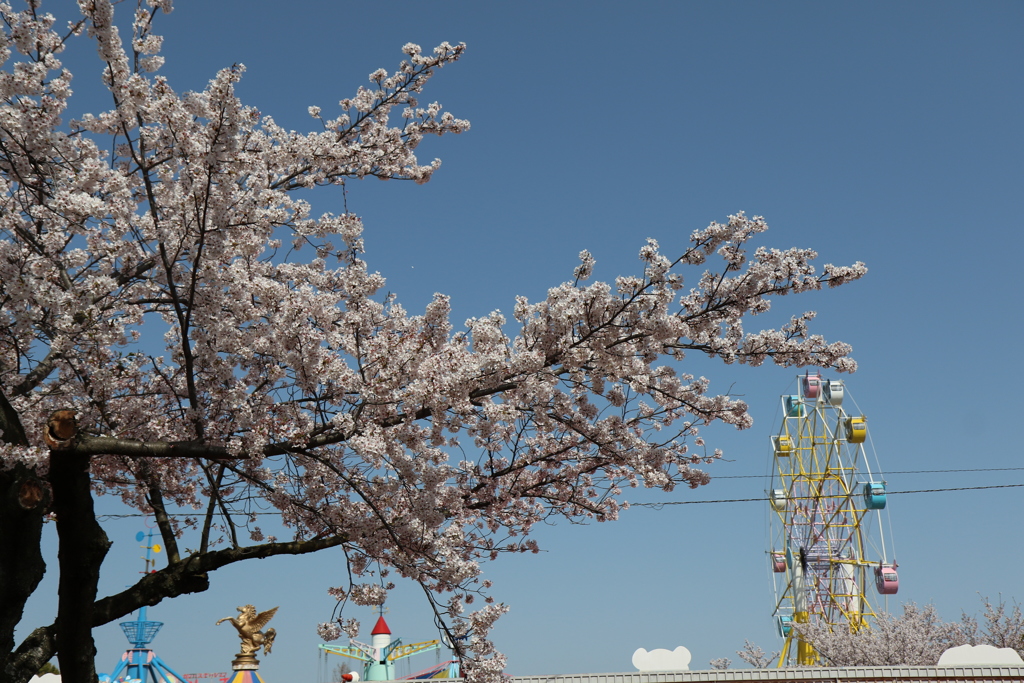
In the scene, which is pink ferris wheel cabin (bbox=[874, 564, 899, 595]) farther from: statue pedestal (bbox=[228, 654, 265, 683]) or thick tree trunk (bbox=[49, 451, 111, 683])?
thick tree trunk (bbox=[49, 451, 111, 683])

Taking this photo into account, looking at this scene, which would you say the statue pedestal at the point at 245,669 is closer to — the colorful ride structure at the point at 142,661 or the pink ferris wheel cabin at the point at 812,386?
the colorful ride structure at the point at 142,661

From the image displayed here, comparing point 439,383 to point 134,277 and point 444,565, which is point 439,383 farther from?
point 134,277

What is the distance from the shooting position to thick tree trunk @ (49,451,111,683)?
5.45 m

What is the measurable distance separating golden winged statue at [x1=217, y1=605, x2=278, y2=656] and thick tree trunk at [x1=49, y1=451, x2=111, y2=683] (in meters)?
5.89

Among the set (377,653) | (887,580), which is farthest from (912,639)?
(377,653)

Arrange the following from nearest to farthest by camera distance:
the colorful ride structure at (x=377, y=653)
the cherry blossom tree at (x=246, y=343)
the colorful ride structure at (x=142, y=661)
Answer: the cherry blossom tree at (x=246, y=343), the colorful ride structure at (x=142, y=661), the colorful ride structure at (x=377, y=653)

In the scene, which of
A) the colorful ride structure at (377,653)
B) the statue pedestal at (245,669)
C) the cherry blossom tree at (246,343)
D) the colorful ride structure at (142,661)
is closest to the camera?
the cherry blossom tree at (246,343)

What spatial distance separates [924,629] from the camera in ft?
69.4

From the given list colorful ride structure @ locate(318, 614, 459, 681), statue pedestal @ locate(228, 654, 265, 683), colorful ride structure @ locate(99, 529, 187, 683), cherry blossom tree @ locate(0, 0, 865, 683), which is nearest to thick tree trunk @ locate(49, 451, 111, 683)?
cherry blossom tree @ locate(0, 0, 865, 683)

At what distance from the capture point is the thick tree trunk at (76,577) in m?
5.45

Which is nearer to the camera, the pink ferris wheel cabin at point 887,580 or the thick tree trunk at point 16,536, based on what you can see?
the thick tree trunk at point 16,536

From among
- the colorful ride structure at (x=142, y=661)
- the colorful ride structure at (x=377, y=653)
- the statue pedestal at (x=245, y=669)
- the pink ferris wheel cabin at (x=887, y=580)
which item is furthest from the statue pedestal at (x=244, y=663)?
the pink ferris wheel cabin at (x=887, y=580)

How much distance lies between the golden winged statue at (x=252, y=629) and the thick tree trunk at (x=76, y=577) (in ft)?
19.3

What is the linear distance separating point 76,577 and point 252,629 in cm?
626
